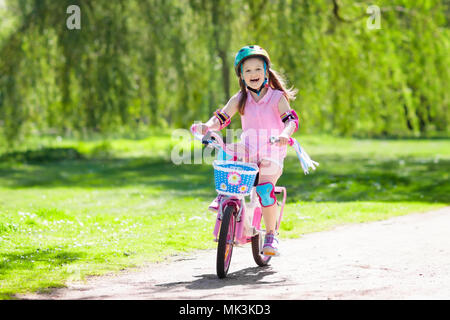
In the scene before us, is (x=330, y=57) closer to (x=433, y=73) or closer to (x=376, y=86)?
(x=376, y=86)

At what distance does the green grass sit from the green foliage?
52.5 inches

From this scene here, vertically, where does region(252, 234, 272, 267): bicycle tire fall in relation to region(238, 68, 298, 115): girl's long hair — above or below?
below

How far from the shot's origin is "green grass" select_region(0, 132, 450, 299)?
21.7 ft

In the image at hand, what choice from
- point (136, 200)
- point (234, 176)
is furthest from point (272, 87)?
point (136, 200)

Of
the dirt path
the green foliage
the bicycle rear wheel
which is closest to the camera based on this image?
the dirt path

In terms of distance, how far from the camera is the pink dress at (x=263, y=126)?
19.1 feet

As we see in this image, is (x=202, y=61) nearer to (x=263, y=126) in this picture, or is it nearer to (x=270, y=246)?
(x=263, y=126)

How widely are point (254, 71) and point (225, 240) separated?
145 centimetres

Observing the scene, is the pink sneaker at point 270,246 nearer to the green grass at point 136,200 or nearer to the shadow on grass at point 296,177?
the green grass at point 136,200

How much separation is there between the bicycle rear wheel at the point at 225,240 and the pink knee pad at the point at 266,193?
0.38m

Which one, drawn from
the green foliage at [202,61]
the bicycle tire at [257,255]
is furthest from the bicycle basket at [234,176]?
the green foliage at [202,61]

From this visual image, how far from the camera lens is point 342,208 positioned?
9945 mm

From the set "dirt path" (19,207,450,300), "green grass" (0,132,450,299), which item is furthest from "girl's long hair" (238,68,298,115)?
"green grass" (0,132,450,299)

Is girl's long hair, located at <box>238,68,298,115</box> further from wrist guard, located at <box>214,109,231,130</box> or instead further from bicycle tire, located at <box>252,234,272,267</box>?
bicycle tire, located at <box>252,234,272,267</box>
